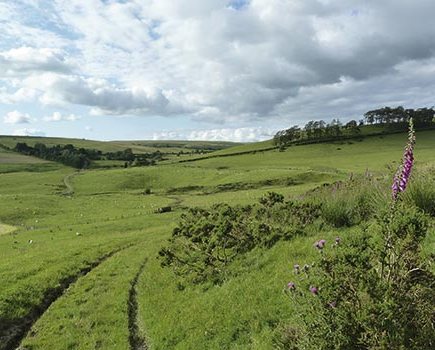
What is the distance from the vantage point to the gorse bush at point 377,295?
23.3 ft

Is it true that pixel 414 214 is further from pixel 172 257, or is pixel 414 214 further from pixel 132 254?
pixel 132 254

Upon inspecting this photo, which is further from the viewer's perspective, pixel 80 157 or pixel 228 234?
pixel 80 157

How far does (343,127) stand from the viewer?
168875mm

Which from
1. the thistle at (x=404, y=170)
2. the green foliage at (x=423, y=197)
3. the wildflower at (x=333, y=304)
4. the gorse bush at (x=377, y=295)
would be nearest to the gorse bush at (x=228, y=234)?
the green foliage at (x=423, y=197)

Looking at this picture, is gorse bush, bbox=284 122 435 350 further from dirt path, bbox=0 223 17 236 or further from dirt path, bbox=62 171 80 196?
dirt path, bbox=62 171 80 196

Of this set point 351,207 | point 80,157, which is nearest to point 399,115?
point 80,157

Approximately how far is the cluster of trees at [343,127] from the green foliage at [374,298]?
465 ft

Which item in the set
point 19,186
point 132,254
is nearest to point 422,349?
point 132,254

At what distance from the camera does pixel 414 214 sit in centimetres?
816

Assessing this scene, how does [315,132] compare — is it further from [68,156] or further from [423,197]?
[423,197]

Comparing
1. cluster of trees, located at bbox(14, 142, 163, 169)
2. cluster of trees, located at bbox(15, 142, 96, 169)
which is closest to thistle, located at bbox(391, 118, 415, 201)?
cluster of trees, located at bbox(14, 142, 163, 169)

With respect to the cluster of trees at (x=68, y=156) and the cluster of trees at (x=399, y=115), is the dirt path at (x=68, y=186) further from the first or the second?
the cluster of trees at (x=399, y=115)

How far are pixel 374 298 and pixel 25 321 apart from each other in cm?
1268

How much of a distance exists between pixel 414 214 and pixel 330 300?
7.66 ft
